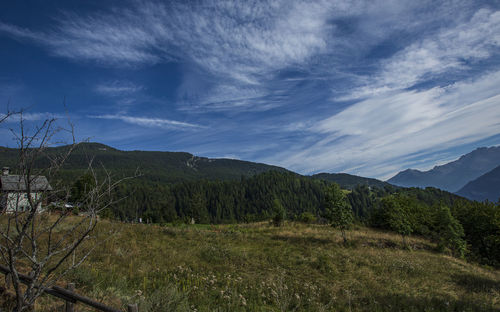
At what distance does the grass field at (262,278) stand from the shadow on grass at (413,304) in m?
0.04

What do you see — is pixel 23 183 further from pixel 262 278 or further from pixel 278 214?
A: pixel 278 214

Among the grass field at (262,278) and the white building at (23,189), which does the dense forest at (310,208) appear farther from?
the white building at (23,189)

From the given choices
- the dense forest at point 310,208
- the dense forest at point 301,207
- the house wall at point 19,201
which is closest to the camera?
the house wall at point 19,201

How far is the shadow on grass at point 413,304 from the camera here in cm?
941

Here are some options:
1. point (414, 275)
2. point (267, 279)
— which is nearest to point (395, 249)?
point (414, 275)

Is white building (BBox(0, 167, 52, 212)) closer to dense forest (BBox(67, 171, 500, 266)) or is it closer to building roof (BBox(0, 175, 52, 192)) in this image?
building roof (BBox(0, 175, 52, 192))

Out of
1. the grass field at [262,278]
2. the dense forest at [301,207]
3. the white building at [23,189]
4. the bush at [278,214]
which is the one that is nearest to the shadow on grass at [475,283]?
the grass field at [262,278]

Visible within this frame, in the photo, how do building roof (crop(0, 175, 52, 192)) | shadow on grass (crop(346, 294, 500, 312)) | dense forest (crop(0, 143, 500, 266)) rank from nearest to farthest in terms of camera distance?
building roof (crop(0, 175, 52, 192)), shadow on grass (crop(346, 294, 500, 312)), dense forest (crop(0, 143, 500, 266))

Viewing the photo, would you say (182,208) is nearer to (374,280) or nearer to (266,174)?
(266,174)

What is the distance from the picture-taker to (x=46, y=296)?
6211 millimetres

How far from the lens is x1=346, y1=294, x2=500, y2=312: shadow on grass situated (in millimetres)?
9414

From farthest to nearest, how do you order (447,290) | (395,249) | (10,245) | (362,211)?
(362,211) < (395,249) < (447,290) < (10,245)

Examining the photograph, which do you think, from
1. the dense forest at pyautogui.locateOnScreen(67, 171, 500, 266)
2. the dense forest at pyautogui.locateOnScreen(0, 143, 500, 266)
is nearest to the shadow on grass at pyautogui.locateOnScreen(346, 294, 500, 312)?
the dense forest at pyautogui.locateOnScreen(0, 143, 500, 266)

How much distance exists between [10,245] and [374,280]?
15.0m
